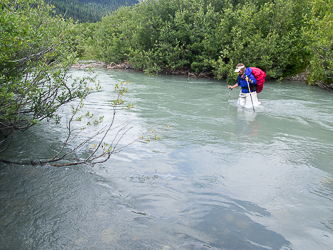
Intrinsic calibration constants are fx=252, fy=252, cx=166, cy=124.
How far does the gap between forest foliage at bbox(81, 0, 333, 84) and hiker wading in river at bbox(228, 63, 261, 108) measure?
7.44 m

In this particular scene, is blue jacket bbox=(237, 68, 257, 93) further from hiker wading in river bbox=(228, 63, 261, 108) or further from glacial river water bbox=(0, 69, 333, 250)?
glacial river water bbox=(0, 69, 333, 250)

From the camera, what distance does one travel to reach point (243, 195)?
4.91m

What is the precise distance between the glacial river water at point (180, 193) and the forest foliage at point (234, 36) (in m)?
11.5

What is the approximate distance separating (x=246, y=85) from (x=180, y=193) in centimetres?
840

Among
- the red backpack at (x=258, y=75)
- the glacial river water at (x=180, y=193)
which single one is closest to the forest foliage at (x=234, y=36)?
the red backpack at (x=258, y=75)

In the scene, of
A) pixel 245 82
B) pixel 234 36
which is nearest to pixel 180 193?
pixel 245 82

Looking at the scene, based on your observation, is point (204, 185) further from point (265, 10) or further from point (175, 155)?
point (265, 10)

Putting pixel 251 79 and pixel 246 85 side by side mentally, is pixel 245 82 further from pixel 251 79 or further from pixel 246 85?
pixel 251 79

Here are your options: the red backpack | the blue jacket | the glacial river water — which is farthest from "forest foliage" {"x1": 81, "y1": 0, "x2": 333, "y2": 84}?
the glacial river water

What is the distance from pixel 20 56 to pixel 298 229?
6.21 metres

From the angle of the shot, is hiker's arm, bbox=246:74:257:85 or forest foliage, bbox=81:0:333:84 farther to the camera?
forest foliage, bbox=81:0:333:84

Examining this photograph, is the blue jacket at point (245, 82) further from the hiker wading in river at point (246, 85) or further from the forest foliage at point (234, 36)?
the forest foliage at point (234, 36)

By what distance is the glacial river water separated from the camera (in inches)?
146

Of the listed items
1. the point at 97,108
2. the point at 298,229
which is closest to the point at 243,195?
the point at 298,229
